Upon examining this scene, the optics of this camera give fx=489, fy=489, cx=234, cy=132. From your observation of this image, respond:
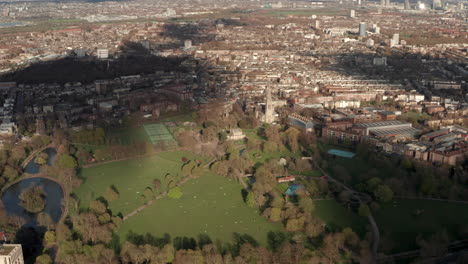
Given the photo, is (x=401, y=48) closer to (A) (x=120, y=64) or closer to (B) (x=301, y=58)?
(B) (x=301, y=58)

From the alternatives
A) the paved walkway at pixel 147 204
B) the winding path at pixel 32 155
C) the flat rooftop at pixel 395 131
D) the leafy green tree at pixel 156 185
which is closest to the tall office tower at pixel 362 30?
the flat rooftop at pixel 395 131

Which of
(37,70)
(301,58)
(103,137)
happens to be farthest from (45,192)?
(301,58)

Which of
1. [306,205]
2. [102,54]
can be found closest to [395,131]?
[306,205]

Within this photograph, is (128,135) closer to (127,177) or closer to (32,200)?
(127,177)

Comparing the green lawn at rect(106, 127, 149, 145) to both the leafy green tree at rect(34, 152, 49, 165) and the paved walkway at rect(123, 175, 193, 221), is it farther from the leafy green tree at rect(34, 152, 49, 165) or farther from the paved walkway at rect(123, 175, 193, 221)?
the paved walkway at rect(123, 175, 193, 221)

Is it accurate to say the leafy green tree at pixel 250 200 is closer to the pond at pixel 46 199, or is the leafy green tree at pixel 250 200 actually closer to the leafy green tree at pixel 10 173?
the pond at pixel 46 199

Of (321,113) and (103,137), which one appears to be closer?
(103,137)

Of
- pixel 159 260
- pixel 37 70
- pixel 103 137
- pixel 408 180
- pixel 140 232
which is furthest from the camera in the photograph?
pixel 37 70
